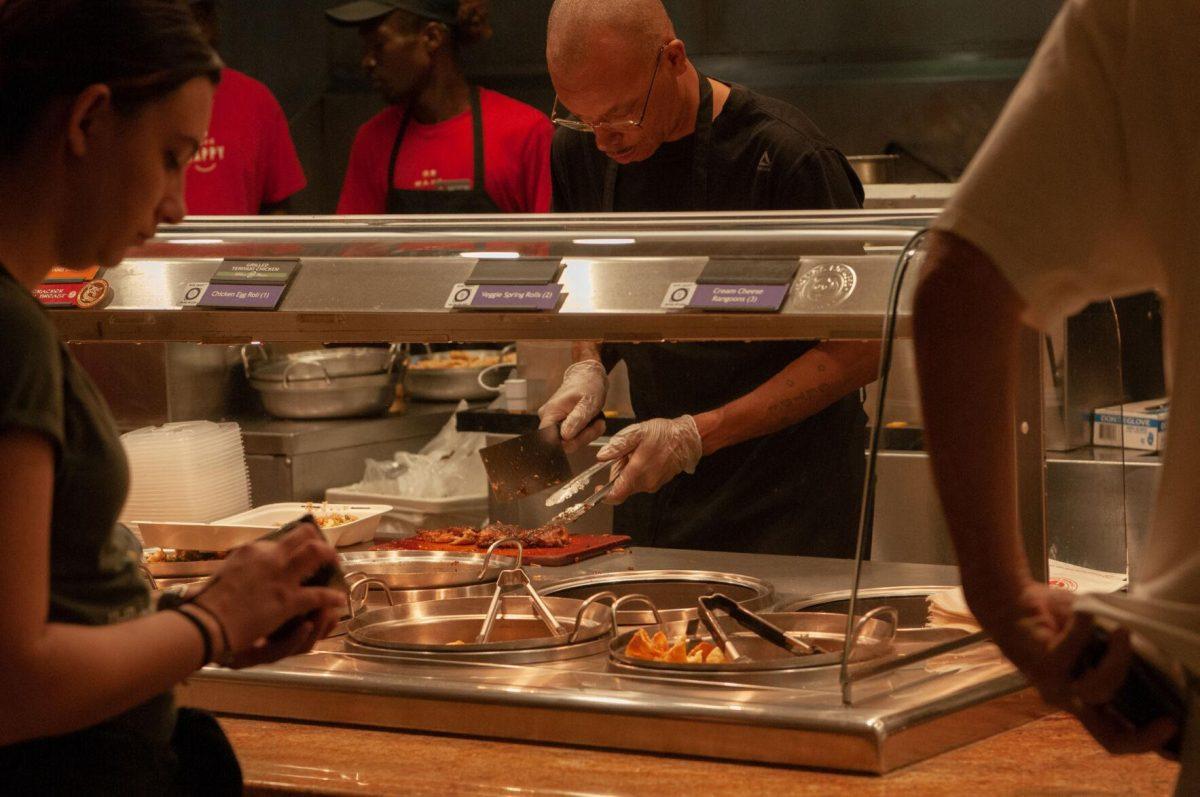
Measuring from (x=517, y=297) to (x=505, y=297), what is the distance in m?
0.02

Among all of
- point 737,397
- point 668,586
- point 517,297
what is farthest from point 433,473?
point 517,297

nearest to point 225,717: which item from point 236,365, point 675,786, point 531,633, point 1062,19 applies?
point 531,633

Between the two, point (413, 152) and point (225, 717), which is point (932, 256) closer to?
point (225, 717)

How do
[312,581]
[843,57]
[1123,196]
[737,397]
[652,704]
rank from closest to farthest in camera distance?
[1123,196], [312,581], [652,704], [737,397], [843,57]

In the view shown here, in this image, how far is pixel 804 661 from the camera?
1886 mm

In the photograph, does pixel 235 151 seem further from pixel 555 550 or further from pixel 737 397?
pixel 555 550

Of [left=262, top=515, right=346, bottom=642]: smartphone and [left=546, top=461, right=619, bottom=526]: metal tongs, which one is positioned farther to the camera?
[left=546, top=461, right=619, bottom=526]: metal tongs

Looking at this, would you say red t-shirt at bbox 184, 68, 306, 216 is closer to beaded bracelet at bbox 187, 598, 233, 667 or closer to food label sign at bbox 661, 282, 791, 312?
food label sign at bbox 661, 282, 791, 312

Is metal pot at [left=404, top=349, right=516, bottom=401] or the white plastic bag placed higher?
metal pot at [left=404, top=349, right=516, bottom=401]

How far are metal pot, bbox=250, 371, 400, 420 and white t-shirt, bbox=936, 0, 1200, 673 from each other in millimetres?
3050

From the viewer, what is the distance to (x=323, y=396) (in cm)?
401

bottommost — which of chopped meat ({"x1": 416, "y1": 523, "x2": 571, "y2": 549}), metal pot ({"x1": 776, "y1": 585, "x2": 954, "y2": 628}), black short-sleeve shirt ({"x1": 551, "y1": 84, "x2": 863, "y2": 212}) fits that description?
metal pot ({"x1": 776, "y1": 585, "x2": 954, "y2": 628})

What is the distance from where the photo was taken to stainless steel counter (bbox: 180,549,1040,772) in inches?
67.9

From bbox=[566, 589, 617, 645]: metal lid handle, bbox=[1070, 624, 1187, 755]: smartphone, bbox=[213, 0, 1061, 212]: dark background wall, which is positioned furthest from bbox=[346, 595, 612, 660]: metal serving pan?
bbox=[213, 0, 1061, 212]: dark background wall
